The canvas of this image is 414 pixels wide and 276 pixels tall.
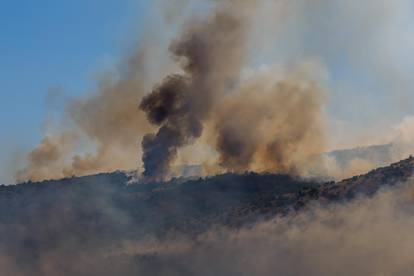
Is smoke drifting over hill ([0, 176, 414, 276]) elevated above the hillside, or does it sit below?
below

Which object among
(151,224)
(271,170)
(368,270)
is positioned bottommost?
(368,270)

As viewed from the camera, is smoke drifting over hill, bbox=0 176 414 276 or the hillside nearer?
smoke drifting over hill, bbox=0 176 414 276

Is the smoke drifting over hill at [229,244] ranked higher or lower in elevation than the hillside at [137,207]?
lower

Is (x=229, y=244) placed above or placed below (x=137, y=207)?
below

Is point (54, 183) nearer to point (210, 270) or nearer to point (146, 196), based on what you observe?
point (146, 196)

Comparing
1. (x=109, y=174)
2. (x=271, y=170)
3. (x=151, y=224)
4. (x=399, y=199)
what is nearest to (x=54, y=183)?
(x=109, y=174)

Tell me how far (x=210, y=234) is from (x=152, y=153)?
152 feet

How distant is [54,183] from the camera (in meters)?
104

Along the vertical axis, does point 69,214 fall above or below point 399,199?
above

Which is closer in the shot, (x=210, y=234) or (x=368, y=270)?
(x=368, y=270)

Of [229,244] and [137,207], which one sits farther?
[137,207]

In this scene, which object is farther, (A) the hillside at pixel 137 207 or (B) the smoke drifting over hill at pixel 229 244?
(A) the hillside at pixel 137 207

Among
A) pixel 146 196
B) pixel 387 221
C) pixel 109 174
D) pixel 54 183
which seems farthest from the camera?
pixel 109 174

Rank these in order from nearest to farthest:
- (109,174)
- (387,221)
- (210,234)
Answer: (387,221), (210,234), (109,174)
